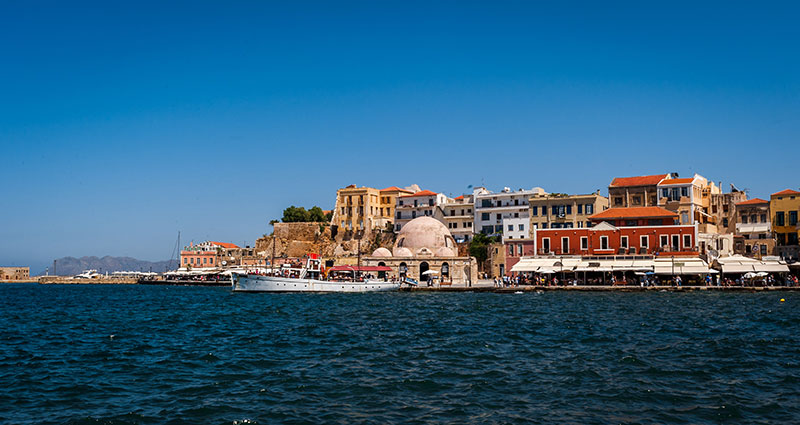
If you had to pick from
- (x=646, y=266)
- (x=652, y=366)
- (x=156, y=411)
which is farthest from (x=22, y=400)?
(x=646, y=266)

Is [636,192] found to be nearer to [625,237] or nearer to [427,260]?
[625,237]

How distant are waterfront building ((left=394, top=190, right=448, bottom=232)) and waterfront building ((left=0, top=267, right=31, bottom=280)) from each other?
2651 inches

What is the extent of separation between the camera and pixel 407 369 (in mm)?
17625

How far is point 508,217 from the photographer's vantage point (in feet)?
249

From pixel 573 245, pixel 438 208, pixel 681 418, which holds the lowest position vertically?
pixel 681 418

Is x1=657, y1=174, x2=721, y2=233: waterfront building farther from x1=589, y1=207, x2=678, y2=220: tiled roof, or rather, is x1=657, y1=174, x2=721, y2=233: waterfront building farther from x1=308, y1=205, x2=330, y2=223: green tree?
x1=308, y1=205, x2=330, y2=223: green tree

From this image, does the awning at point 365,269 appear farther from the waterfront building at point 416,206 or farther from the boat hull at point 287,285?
the waterfront building at point 416,206

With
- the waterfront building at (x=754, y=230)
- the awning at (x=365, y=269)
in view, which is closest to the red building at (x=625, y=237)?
the waterfront building at (x=754, y=230)

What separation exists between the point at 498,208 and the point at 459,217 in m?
5.63

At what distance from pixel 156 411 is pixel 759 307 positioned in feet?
105

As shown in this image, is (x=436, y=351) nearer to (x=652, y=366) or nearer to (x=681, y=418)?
(x=652, y=366)

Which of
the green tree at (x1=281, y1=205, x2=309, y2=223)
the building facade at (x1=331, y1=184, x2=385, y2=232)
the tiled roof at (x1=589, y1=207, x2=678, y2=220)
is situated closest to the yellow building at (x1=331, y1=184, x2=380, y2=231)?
the building facade at (x1=331, y1=184, x2=385, y2=232)

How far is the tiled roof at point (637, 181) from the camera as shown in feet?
219

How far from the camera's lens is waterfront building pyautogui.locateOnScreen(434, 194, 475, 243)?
263 ft
